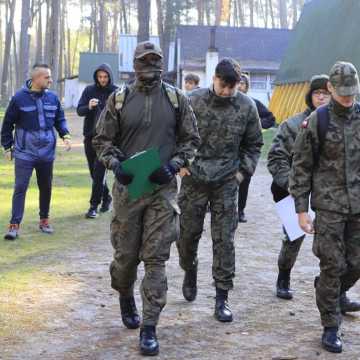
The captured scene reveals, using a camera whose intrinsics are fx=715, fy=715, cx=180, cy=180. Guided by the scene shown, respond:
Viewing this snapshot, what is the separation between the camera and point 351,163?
4.92m

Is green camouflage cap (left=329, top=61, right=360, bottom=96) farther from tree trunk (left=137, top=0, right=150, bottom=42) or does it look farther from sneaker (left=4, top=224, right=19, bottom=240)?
tree trunk (left=137, top=0, right=150, bottom=42)

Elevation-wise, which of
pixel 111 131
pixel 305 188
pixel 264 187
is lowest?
pixel 264 187

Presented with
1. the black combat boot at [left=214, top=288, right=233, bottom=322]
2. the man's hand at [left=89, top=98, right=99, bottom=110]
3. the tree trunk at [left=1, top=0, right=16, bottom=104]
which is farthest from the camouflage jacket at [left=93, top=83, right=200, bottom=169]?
the tree trunk at [left=1, top=0, right=16, bottom=104]

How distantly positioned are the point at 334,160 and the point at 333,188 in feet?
0.64

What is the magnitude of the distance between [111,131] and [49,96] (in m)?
3.68

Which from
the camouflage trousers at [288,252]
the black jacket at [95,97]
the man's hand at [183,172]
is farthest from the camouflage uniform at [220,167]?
the black jacket at [95,97]

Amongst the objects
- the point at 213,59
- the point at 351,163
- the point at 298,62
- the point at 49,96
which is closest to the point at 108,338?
the point at 351,163

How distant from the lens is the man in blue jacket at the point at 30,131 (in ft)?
27.2

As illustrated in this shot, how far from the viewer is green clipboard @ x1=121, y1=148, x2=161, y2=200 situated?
488 centimetres

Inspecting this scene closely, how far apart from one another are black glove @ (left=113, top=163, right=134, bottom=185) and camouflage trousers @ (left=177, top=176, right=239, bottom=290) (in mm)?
1020

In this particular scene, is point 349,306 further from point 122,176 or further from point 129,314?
point 122,176

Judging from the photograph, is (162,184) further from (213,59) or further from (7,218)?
(213,59)

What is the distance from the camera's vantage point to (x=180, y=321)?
564cm

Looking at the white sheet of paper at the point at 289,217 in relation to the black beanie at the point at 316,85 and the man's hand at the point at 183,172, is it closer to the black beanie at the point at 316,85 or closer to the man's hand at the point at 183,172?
the black beanie at the point at 316,85
